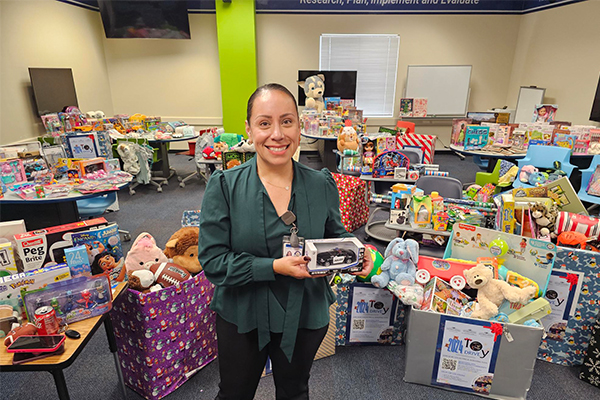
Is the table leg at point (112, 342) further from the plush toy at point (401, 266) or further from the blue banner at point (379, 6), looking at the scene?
the blue banner at point (379, 6)

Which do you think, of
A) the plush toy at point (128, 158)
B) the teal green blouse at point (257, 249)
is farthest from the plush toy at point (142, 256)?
the plush toy at point (128, 158)

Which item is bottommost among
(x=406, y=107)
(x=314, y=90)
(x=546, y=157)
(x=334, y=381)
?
(x=334, y=381)

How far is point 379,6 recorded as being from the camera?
25.6ft

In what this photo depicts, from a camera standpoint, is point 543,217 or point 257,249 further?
point 543,217

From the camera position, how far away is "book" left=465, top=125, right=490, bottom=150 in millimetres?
5406

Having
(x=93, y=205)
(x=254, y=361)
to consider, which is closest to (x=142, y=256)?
(x=254, y=361)

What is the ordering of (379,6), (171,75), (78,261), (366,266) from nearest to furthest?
(366,266) < (78,261) < (379,6) < (171,75)

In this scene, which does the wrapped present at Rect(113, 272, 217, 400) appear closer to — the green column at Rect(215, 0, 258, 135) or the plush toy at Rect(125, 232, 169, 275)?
the plush toy at Rect(125, 232, 169, 275)

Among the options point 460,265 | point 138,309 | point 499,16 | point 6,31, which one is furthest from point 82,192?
point 499,16

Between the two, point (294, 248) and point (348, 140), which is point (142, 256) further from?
point (348, 140)

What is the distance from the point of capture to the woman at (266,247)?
1162 millimetres

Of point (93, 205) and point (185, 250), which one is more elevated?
point (185, 250)

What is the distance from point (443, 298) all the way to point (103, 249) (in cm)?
184

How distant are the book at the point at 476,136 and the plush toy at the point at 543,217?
3319mm
